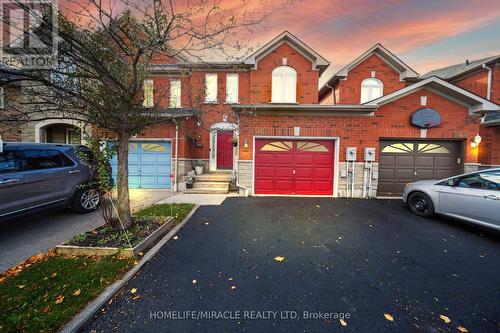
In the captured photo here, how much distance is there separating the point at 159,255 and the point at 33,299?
161 centimetres

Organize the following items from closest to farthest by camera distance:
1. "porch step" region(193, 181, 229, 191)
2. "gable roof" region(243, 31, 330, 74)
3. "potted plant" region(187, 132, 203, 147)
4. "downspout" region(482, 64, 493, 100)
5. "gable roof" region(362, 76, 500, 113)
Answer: "gable roof" region(362, 76, 500, 113) → "porch step" region(193, 181, 229, 191) → "potted plant" region(187, 132, 203, 147) → "gable roof" region(243, 31, 330, 74) → "downspout" region(482, 64, 493, 100)

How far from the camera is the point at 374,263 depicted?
3549 millimetres

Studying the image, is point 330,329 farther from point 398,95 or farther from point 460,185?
point 398,95

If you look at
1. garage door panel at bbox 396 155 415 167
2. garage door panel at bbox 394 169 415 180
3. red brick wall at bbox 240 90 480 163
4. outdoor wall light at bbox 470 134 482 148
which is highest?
red brick wall at bbox 240 90 480 163

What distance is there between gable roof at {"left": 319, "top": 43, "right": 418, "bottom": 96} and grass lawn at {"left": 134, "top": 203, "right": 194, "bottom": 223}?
11.0 m

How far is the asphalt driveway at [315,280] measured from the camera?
2316 mm

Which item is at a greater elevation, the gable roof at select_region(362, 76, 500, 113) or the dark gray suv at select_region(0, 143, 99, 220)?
the gable roof at select_region(362, 76, 500, 113)

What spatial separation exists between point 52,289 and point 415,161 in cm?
1162

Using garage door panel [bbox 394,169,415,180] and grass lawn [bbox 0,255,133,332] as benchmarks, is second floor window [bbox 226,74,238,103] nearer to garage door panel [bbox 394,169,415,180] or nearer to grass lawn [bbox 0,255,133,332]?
garage door panel [bbox 394,169,415,180]

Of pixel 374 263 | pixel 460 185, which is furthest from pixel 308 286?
pixel 460 185

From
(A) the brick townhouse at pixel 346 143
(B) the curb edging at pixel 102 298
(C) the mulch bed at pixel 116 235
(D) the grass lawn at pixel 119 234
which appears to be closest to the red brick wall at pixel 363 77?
(A) the brick townhouse at pixel 346 143

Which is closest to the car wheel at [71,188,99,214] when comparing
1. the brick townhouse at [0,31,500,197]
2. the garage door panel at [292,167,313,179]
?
the brick townhouse at [0,31,500,197]

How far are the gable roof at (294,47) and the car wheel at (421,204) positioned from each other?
27.1 feet

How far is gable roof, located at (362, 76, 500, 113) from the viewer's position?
25.8 ft
